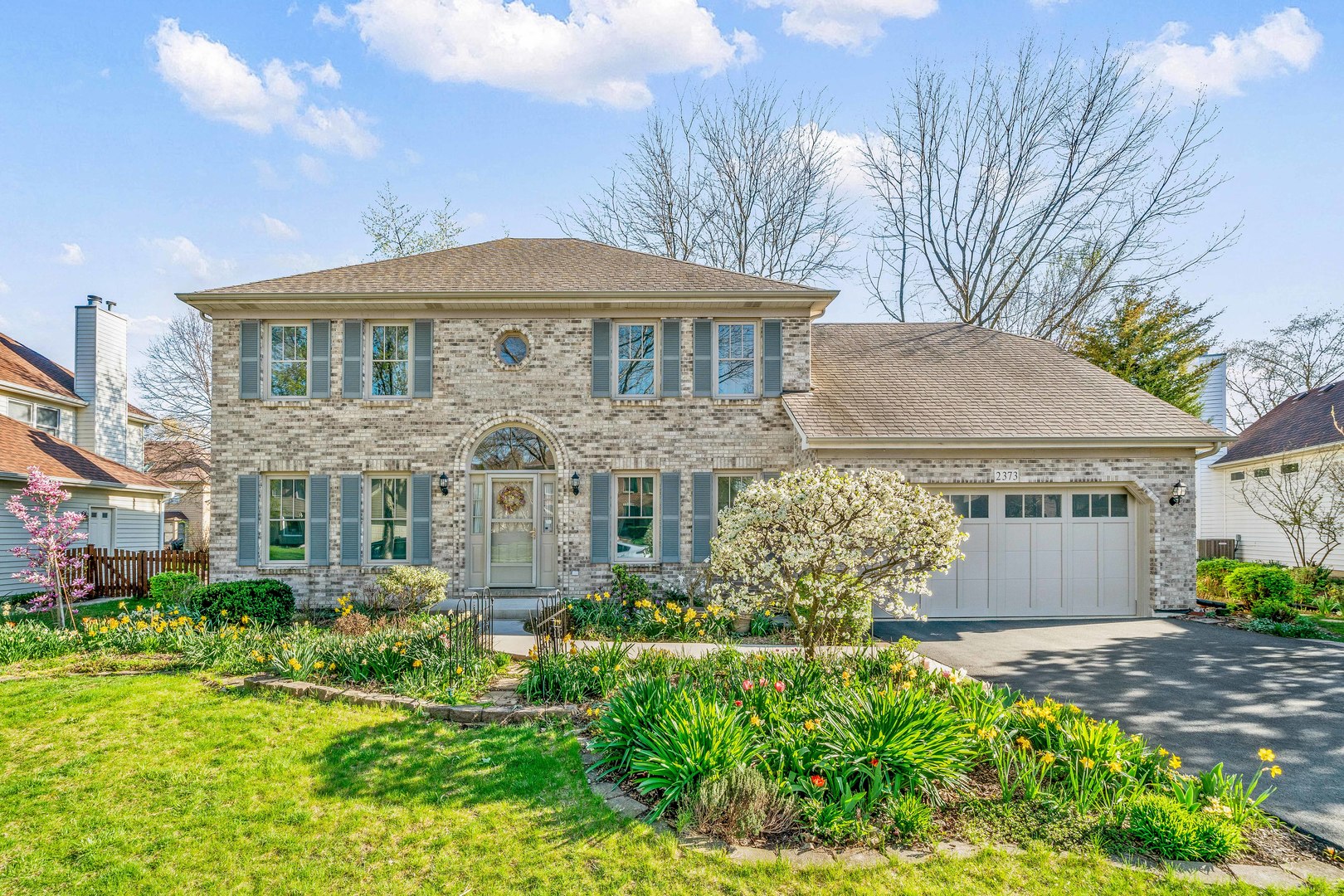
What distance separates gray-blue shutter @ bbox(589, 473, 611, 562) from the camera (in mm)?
11250

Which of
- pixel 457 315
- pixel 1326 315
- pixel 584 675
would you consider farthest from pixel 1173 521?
pixel 1326 315

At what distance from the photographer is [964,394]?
39.5 feet

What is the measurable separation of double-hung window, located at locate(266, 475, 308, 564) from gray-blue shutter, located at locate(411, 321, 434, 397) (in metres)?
2.68

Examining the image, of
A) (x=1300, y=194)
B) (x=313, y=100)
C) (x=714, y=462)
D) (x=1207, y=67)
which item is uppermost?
(x=1207, y=67)

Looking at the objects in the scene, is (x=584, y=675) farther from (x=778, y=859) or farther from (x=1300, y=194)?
(x=1300, y=194)

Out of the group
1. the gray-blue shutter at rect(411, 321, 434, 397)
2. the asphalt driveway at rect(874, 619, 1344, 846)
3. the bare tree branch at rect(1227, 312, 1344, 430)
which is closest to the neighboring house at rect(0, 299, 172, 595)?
the gray-blue shutter at rect(411, 321, 434, 397)

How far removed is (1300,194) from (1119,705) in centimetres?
1082

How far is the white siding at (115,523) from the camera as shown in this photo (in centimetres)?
1318

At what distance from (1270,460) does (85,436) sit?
106 feet

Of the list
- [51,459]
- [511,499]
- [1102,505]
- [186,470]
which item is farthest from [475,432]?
[186,470]

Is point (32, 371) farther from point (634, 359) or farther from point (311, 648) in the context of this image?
point (634, 359)

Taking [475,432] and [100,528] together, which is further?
[100,528]

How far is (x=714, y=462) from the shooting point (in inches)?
449

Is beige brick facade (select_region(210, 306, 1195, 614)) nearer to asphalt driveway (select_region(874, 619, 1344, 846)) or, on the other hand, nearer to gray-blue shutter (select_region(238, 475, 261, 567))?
gray-blue shutter (select_region(238, 475, 261, 567))
